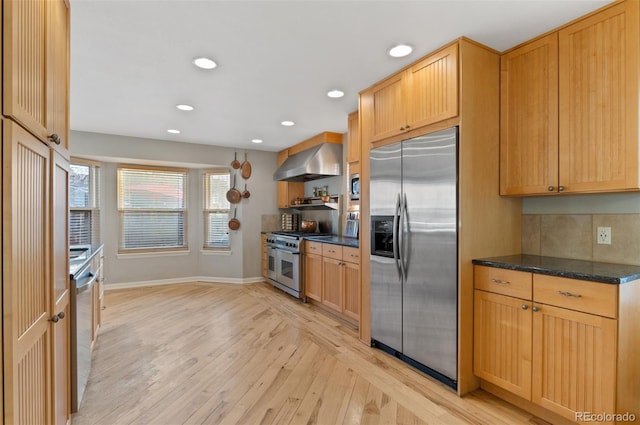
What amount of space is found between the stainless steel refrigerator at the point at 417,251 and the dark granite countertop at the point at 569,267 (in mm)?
318

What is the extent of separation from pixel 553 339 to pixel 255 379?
1.97 meters

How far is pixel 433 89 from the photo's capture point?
239cm

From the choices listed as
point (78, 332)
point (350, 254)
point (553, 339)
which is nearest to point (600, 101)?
point (553, 339)

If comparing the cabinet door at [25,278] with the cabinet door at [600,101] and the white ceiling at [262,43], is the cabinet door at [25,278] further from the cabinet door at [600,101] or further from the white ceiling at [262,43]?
the cabinet door at [600,101]

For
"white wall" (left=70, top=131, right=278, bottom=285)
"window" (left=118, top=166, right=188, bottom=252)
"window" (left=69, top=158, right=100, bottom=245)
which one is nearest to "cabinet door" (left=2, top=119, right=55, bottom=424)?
"white wall" (left=70, top=131, right=278, bottom=285)

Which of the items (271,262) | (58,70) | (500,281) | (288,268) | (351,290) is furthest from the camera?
(271,262)

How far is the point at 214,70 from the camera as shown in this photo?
8.81 ft

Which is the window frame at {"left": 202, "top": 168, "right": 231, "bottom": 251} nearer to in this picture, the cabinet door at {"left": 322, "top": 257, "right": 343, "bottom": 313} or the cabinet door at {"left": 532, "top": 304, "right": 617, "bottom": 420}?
the cabinet door at {"left": 322, "top": 257, "right": 343, "bottom": 313}

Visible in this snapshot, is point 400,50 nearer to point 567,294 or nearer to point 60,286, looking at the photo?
point 567,294

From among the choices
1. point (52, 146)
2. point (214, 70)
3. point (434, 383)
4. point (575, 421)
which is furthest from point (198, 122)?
point (575, 421)

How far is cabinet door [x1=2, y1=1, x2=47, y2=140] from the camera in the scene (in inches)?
38.3

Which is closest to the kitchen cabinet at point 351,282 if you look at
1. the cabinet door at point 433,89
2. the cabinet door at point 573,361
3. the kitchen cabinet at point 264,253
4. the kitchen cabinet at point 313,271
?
the kitchen cabinet at point 313,271

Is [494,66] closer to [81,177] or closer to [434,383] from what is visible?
[434,383]

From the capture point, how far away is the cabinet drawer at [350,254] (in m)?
3.47
